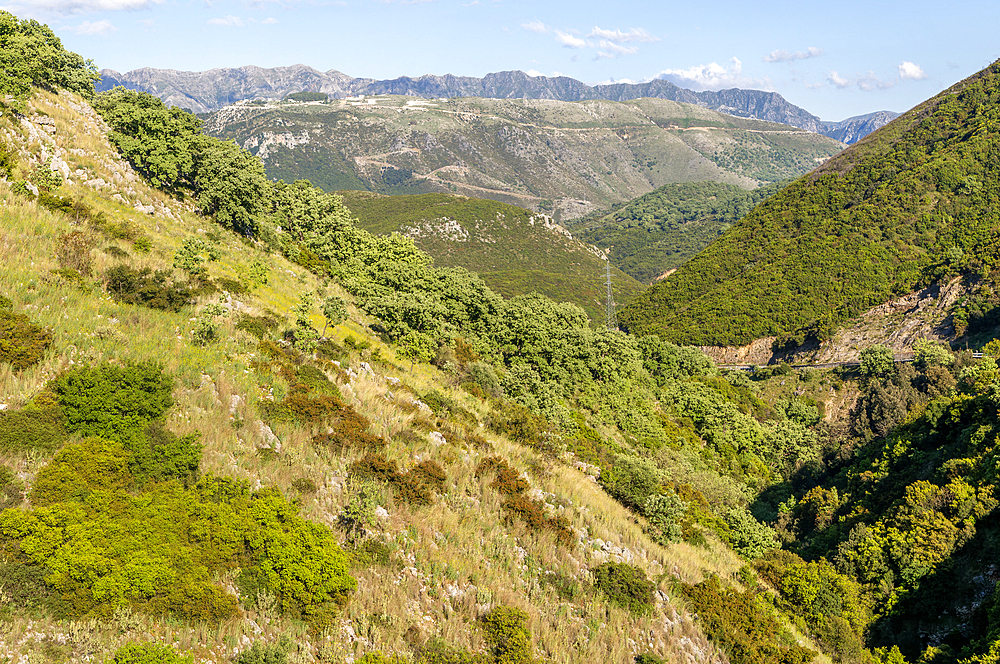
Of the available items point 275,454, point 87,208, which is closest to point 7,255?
point 87,208

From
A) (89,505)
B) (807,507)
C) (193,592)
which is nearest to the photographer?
(193,592)

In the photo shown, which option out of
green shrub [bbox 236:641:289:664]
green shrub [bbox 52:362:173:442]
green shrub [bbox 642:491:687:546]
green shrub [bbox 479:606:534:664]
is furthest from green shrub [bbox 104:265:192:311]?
green shrub [bbox 642:491:687:546]

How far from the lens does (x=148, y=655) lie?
32.1ft

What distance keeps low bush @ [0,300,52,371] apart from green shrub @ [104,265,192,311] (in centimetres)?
455

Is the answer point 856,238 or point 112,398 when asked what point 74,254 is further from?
point 856,238

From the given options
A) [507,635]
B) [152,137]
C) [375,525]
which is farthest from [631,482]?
[152,137]

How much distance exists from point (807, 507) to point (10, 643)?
150ft

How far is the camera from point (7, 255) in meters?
19.1

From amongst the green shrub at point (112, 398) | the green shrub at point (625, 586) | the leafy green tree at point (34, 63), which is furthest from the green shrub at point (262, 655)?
the leafy green tree at point (34, 63)

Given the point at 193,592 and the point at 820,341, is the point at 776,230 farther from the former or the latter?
the point at 193,592

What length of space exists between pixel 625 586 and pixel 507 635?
471 centimetres

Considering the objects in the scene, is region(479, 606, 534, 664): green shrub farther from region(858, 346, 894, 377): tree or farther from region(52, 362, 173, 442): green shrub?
region(858, 346, 894, 377): tree

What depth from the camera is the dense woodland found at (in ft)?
39.7

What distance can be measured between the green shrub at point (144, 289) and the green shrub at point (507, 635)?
16.6 m
